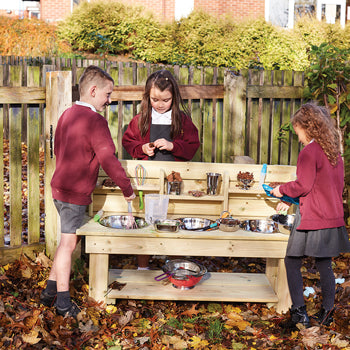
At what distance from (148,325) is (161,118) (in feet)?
6.19

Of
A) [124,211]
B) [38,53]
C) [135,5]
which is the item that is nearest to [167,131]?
[124,211]

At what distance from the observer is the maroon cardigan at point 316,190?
3.40 meters

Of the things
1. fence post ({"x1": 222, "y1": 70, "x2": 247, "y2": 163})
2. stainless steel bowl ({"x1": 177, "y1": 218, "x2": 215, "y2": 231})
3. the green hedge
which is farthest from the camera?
the green hedge

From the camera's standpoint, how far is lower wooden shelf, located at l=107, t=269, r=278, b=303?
379 cm

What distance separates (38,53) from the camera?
14984 millimetres

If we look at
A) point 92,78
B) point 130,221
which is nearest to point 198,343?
point 130,221

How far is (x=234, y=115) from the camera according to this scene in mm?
5508

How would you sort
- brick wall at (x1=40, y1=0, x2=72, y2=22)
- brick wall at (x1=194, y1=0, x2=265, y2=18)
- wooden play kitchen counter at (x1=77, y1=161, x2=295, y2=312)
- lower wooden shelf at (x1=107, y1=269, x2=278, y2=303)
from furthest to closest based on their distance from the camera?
brick wall at (x1=40, y1=0, x2=72, y2=22), brick wall at (x1=194, y1=0, x2=265, y2=18), lower wooden shelf at (x1=107, y1=269, x2=278, y2=303), wooden play kitchen counter at (x1=77, y1=161, x2=295, y2=312)

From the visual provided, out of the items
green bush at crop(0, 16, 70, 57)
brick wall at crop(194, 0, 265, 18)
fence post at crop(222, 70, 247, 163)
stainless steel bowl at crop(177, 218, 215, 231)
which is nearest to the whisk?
stainless steel bowl at crop(177, 218, 215, 231)

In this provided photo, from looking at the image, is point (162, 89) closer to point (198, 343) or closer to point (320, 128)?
point (320, 128)

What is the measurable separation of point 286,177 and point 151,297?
175 cm

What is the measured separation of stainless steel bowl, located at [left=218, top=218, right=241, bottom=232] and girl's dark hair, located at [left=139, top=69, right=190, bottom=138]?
107 cm

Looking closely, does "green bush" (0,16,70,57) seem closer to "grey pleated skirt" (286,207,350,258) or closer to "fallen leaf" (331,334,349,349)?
"grey pleated skirt" (286,207,350,258)

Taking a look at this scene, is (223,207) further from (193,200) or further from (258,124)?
(258,124)
